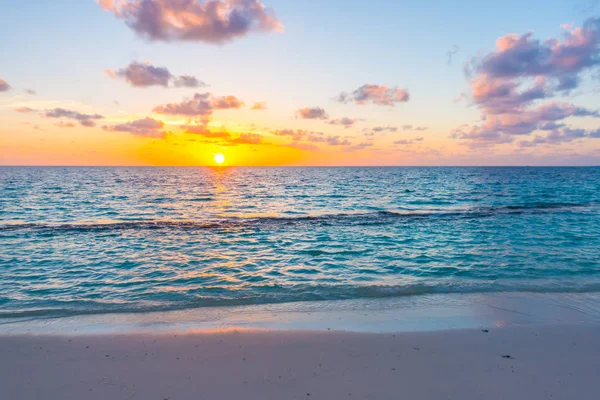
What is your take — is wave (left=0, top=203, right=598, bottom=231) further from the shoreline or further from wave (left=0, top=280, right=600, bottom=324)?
the shoreline

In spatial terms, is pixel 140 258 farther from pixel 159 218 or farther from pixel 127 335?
pixel 159 218

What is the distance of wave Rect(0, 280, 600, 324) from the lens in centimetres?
1000

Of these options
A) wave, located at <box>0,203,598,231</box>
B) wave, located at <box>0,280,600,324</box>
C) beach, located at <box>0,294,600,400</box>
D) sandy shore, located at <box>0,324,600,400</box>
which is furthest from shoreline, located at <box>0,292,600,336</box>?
wave, located at <box>0,203,598,231</box>

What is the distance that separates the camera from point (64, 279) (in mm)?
12867

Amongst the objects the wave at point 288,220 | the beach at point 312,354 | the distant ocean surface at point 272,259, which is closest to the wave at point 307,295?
the distant ocean surface at point 272,259

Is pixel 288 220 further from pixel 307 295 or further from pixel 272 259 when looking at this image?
pixel 307 295

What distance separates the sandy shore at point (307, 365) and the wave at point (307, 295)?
1.99 m

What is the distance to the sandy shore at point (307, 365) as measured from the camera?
19.4ft

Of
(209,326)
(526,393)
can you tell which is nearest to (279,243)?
(209,326)

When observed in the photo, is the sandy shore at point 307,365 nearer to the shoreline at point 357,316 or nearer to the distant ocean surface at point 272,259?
the shoreline at point 357,316

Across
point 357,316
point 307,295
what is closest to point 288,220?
point 307,295

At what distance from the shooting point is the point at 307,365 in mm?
6727

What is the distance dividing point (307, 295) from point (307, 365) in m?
4.37

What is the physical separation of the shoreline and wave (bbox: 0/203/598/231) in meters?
15.1
